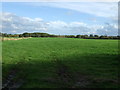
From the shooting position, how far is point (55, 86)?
7.02m

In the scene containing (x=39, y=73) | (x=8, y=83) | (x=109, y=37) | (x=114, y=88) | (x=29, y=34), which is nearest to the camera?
(x=114, y=88)

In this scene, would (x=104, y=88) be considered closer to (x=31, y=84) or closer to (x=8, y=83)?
(x=31, y=84)

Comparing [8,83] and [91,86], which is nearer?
[91,86]

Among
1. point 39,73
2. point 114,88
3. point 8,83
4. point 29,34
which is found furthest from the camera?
point 29,34

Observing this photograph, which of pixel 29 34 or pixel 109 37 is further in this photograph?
pixel 29 34

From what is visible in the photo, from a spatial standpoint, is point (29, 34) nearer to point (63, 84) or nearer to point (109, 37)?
point (109, 37)

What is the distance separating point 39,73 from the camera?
29.9 ft

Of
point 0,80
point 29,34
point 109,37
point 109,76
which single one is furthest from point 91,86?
point 29,34

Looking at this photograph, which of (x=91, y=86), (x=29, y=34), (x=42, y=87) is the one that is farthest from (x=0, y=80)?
(x=29, y=34)

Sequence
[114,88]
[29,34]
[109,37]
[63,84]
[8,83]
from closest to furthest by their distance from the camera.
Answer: [114,88] < [63,84] < [8,83] < [109,37] < [29,34]

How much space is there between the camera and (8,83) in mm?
7836

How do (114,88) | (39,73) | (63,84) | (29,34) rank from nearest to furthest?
(114,88), (63,84), (39,73), (29,34)

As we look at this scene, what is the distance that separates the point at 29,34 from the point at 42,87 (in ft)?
256

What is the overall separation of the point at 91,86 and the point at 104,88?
0.47 metres
